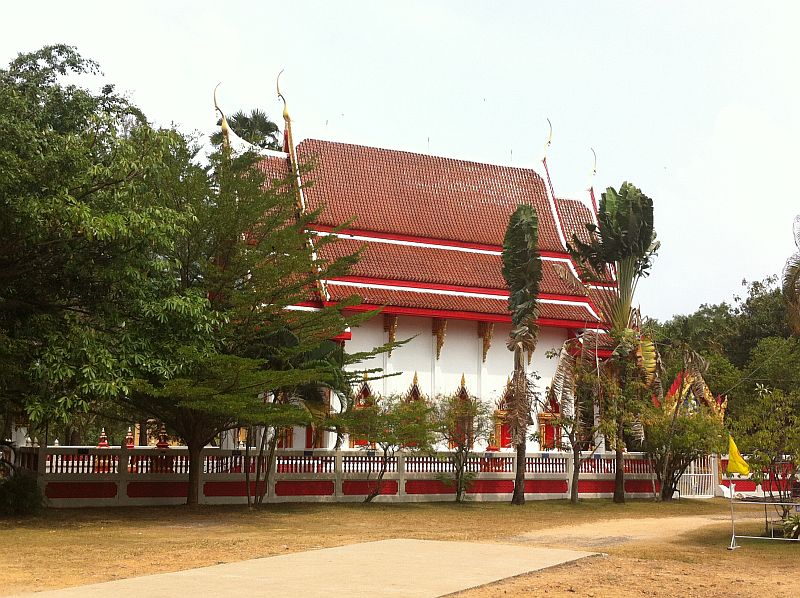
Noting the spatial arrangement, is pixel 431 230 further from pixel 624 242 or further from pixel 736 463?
pixel 736 463

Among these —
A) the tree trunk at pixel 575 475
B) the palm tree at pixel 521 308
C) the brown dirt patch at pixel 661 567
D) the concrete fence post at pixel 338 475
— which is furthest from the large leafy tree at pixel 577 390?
the brown dirt patch at pixel 661 567

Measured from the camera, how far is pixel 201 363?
1659 cm

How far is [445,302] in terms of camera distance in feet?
89.6

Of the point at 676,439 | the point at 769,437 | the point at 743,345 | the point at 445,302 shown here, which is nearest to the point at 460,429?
the point at 445,302

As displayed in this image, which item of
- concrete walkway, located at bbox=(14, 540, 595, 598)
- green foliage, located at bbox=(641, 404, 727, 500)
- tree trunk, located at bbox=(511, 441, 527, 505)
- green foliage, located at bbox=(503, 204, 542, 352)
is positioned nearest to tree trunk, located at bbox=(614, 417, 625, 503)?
green foliage, located at bbox=(641, 404, 727, 500)

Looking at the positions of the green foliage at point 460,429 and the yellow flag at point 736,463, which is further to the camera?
the green foliage at point 460,429

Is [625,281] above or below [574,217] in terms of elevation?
below

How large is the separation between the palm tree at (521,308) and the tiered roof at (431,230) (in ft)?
9.59

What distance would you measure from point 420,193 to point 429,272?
301 cm

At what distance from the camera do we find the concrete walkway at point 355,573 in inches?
342

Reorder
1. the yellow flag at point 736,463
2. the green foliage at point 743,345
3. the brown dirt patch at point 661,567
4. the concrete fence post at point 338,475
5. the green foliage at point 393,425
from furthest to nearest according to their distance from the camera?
the green foliage at point 743,345, the concrete fence post at point 338,475, the green foliage at point 393,425, the yellow flag at point 736,463, the brown dirt patch at point 661,567

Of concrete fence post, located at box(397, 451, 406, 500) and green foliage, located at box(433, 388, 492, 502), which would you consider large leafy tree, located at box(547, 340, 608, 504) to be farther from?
concrete fence post, located at box(397, 451, 406, 500)

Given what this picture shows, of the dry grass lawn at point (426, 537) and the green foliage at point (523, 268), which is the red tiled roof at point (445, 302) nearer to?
the green foliage at point (523, 268)

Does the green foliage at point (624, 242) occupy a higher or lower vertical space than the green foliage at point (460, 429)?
higher
